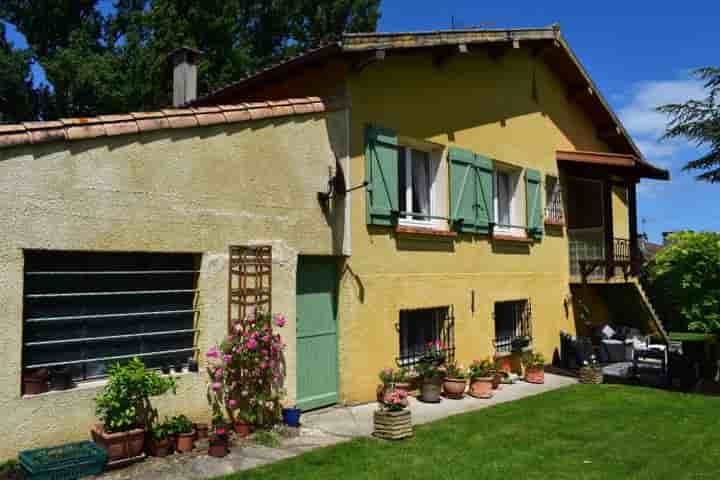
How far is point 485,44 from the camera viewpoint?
10.8m

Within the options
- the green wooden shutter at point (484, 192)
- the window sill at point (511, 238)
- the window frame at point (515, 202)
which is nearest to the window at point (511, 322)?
the window sill at point (511, 238)

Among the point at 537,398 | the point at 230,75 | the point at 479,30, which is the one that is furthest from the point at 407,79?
the point at 230,75

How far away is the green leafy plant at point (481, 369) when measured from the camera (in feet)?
32.1

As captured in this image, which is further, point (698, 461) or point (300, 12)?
point (300, 12)

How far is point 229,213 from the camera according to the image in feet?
23.2

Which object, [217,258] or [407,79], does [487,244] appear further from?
[217,258]

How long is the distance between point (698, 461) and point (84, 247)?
22.0 feet

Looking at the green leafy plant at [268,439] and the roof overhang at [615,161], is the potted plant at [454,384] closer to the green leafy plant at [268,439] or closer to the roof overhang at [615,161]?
the green leafy plant at [268,439]

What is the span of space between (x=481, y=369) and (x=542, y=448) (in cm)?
329

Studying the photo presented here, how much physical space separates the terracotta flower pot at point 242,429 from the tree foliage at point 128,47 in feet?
53.4

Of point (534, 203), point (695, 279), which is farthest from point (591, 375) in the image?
point (534, 203)

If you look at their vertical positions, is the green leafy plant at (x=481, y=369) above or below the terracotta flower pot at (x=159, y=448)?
above

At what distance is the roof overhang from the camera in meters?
12.9

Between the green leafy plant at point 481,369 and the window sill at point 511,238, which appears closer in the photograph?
the green leafy plant at point 481,369
